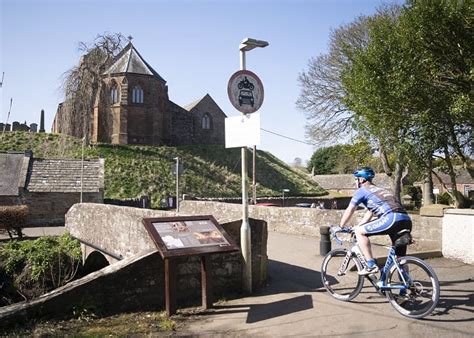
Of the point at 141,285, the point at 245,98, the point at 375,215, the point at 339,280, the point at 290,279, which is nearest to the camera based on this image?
the point at 375,215

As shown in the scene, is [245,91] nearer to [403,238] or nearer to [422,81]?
[403,238]

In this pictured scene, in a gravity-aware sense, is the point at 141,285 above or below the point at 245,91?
below

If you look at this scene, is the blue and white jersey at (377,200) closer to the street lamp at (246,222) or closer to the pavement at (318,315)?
the pavement at (318,315)

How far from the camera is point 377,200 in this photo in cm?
612

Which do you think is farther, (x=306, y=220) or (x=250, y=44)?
(x=306, y=220)

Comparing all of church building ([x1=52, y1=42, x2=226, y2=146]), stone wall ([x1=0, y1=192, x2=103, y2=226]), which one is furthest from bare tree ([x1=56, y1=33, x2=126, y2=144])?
stone wall ([x1=0, y1=192, x2=103, y2=226])

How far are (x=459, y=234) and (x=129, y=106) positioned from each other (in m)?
44.1

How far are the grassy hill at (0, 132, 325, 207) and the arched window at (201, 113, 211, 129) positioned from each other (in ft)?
21.7

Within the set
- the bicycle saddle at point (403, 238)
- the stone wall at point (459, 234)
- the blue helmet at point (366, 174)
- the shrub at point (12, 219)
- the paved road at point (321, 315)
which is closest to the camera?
the paved road at point (321, 315)

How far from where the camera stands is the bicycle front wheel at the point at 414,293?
17.9ft

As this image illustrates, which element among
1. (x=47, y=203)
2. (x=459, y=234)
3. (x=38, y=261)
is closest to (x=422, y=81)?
(x=459, y=234)

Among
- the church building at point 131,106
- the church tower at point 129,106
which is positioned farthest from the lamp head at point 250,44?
the church tower at point 129,106

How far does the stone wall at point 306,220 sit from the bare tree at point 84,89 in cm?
2487

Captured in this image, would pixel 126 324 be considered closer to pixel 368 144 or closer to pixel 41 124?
pixel 368 144
